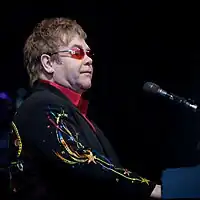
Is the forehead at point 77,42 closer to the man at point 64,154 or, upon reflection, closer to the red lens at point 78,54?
the red lens at point 78,54

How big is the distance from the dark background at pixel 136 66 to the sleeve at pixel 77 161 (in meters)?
2.28

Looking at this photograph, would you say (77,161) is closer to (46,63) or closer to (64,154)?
(64,154)

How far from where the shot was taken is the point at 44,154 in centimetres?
153

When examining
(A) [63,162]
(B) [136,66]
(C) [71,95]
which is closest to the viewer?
(A) [63,162]

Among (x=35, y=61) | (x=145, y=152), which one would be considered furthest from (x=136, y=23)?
(x=35, y=61)

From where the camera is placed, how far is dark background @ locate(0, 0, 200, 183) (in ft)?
12.3

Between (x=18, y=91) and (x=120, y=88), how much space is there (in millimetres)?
947

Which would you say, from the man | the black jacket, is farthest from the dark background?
the black jacket

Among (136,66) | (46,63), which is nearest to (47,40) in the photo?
(46,63)

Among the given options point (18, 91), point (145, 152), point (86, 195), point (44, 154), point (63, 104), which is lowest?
point (145, 152)

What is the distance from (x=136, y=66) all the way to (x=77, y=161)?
96.2 inches

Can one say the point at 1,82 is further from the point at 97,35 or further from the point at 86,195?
the point at 86,195

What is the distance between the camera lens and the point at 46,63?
184 cm

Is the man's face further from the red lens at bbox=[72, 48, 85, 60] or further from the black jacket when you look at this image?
the black jacket
